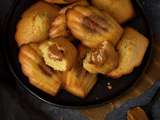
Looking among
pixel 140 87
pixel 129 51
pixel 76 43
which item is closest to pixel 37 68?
pixel 76 43

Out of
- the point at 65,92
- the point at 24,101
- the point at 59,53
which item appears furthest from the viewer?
the point at 24,101

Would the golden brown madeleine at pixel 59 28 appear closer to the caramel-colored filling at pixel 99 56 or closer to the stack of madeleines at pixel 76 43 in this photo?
the stack of madeleines at pixel 76 43

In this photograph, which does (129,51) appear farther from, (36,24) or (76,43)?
(36,24)

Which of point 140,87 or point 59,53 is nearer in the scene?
point 59,53

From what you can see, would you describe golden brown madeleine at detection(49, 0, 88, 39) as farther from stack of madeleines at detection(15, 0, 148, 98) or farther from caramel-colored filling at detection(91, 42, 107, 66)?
caramel-colored filling at detection(91, 42, 107, 66)

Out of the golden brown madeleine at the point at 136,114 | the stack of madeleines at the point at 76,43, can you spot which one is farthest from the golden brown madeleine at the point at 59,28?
the golden brown madeleine at the point at 136,114

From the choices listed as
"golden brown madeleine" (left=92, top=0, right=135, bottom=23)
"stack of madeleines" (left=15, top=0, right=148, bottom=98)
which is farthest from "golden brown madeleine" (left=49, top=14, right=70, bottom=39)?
"golden brown madeleine" (left=92, top=0, right=135, bottom=23)

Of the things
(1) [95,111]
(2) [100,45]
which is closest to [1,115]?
(1) [95,111]
